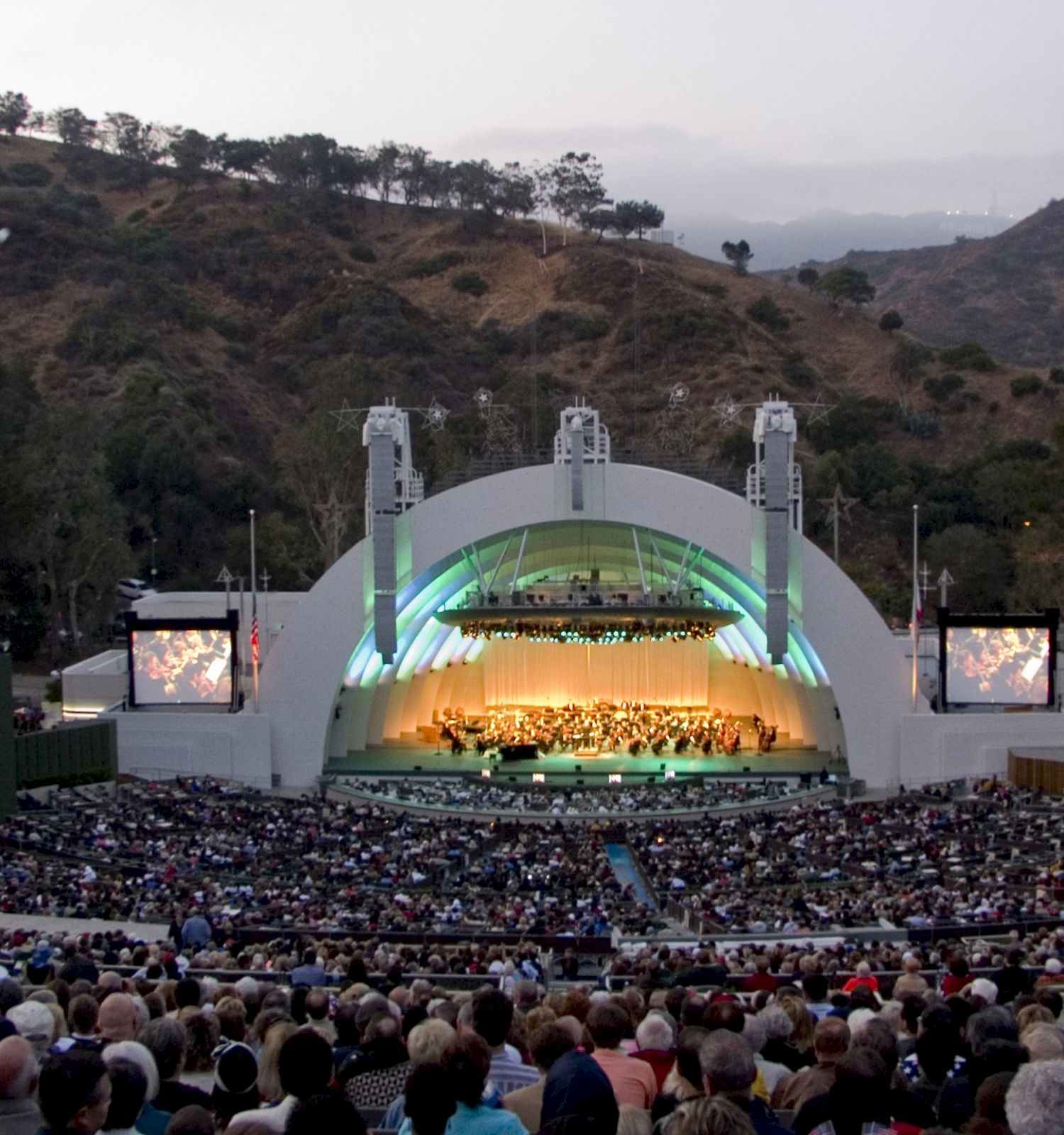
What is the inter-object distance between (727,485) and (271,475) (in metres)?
44.5

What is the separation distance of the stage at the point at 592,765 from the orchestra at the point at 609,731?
1.17 feet

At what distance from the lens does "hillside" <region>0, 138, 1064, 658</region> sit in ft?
201

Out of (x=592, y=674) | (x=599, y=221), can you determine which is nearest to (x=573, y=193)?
(x=599, y=221)

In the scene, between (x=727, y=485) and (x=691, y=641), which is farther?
(x=691, y=641)

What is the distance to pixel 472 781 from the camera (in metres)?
35.2

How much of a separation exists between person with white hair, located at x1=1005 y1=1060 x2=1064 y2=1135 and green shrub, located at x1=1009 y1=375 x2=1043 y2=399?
86.1 metres

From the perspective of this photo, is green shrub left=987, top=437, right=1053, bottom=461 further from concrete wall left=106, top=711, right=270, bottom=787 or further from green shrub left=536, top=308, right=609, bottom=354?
concrete wall left=106, top=711, right=270, bottom=787

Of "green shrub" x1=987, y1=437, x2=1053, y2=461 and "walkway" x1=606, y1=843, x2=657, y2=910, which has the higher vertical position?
"green shrub" x1=987, y1=437, x2=1053, y2=461

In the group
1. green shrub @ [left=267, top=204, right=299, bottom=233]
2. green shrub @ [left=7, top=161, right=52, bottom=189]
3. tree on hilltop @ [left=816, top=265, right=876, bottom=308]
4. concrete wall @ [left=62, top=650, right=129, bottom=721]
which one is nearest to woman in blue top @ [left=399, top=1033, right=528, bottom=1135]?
concrete wall @ [left=62, top=650, right=129, bottom=721]

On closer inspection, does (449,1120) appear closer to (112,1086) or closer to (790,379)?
(112,1086)

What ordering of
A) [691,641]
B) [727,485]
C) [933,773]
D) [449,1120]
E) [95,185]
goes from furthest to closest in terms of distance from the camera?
[95,185] → [691,641] → [727,485] → [933,773] → [449,1120]

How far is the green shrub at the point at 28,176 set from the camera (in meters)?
109

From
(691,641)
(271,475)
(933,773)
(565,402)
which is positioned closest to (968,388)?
(565,402)

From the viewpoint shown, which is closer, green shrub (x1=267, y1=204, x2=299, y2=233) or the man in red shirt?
the man in red shirt
